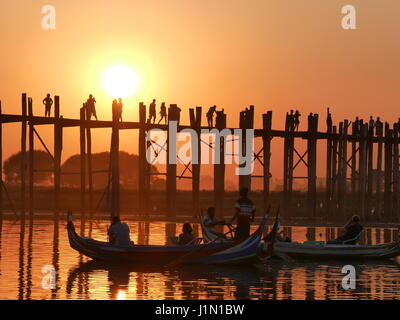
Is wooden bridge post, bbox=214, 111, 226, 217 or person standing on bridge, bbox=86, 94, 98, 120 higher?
person standing on bridge, bbox=86, 94, 98, 120

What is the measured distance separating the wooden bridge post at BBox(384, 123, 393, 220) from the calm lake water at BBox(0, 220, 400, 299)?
82.8 feet

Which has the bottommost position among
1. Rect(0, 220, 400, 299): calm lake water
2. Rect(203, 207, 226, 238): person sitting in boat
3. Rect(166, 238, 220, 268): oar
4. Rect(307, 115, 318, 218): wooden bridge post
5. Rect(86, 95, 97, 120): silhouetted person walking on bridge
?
Rect(0, 220, 400, 299): calm lake water

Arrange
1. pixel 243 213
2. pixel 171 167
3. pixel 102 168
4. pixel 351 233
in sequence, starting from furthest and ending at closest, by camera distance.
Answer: pixel 102 168 < pixel 171 167 < pixel 351 233 < pixel 243 213

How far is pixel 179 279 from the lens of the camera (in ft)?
87.8

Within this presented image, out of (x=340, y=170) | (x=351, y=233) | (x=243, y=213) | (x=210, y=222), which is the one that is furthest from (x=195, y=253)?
(x=340, y=170)

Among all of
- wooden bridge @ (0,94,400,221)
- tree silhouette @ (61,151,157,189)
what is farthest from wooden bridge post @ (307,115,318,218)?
tree silhouette @ (61,151,157,189)

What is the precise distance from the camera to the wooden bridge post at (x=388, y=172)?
57.0 m

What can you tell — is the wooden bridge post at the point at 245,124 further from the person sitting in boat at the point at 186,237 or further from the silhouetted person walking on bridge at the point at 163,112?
the person sitting in boat at the point at 186,237

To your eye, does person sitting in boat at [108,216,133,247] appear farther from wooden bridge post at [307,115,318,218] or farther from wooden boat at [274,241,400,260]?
wooden bridge post at [307,115,318,218]

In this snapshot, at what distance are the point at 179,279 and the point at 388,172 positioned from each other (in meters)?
33.2

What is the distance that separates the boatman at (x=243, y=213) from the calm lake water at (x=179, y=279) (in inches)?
38.1

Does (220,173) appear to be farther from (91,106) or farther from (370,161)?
(370,161)

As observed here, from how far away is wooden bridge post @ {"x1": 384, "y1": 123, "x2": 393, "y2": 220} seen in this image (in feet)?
187

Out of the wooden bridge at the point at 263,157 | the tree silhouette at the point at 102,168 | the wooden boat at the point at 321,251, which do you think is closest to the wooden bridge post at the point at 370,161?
the wooden bridge at the point at 263,157
